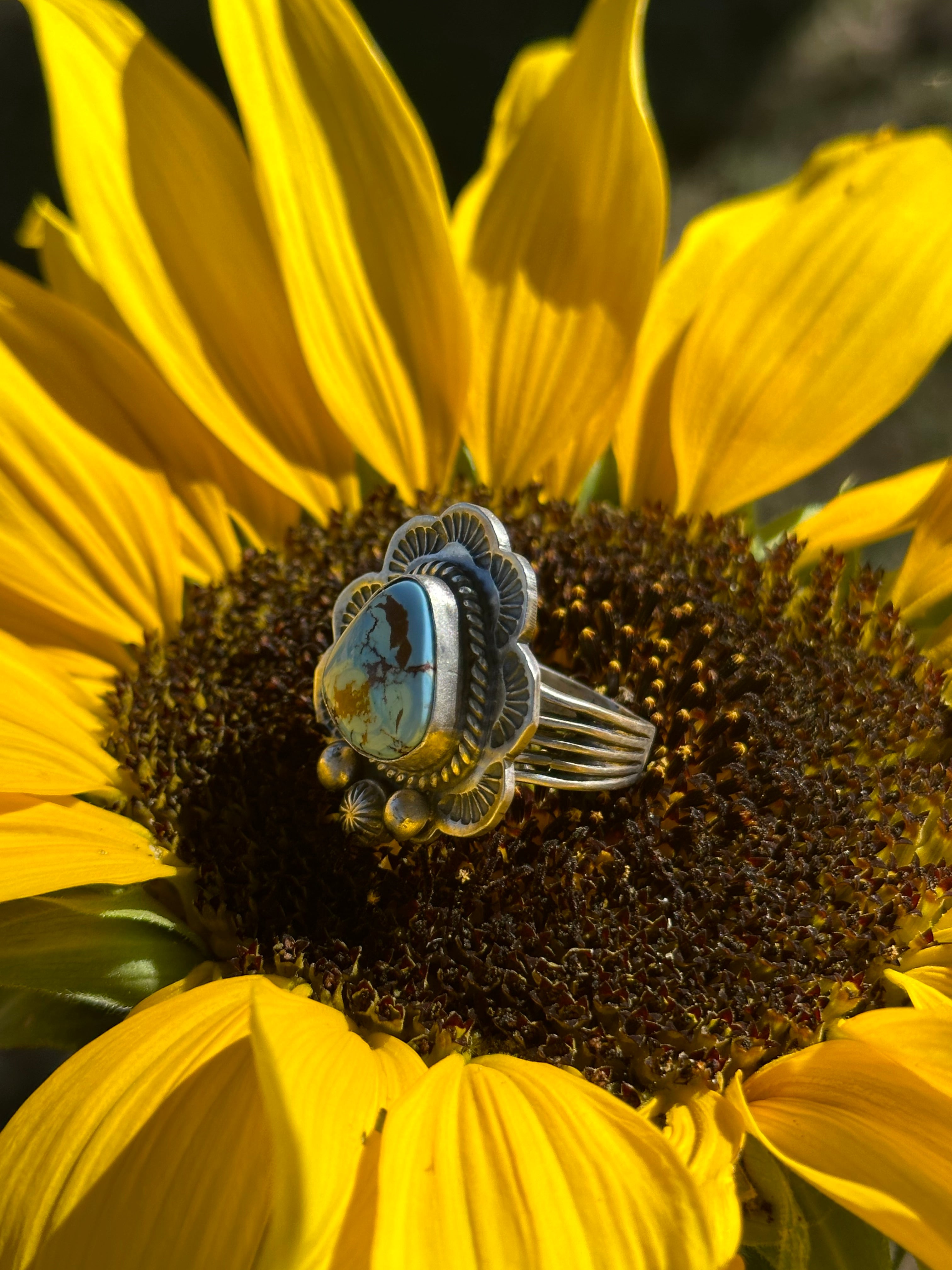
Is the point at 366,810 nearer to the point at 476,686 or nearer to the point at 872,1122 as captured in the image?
the point at 476,686

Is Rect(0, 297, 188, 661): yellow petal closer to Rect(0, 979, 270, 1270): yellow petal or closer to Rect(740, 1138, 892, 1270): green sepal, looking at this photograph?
Rect(0, 979, 270, 1270): yellow petal

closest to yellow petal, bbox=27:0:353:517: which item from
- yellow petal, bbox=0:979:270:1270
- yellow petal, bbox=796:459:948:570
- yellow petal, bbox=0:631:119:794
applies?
yellow petal, bbox=0:631:119:794

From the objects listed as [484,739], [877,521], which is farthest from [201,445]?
[877,521]

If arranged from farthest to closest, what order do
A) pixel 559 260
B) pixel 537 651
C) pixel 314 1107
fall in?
1. pixel 559 260
2. pixel 537 651
3. pixel 314 1107

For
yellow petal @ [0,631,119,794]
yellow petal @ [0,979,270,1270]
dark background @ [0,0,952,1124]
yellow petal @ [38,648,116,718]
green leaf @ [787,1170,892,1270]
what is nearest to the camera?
yellow petal @ [0,979,270,1270]

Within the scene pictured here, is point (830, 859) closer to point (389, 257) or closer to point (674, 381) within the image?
point (674, 381)

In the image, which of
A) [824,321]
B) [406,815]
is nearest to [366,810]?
[406,815]

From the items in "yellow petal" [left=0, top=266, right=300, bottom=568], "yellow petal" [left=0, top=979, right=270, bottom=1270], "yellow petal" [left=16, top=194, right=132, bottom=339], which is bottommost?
"yellow petal" [left=0, top=979, right=270, bottom=1270]
